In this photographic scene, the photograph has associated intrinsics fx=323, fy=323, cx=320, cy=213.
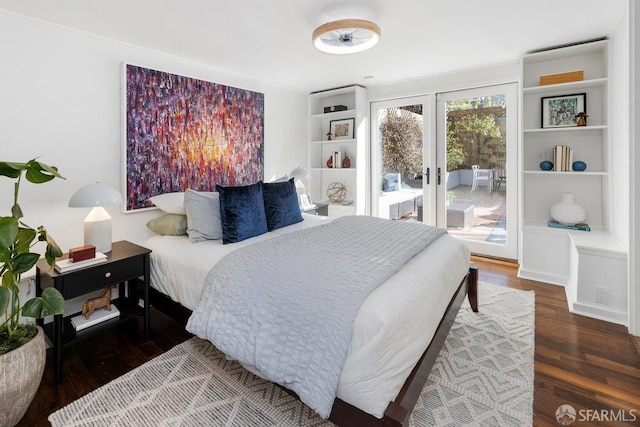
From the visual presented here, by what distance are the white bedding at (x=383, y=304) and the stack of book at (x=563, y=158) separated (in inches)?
67.8

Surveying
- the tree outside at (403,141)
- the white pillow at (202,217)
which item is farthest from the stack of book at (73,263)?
the tree outside at (403,141)

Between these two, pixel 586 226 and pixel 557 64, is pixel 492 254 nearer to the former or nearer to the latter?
pixel 586 226

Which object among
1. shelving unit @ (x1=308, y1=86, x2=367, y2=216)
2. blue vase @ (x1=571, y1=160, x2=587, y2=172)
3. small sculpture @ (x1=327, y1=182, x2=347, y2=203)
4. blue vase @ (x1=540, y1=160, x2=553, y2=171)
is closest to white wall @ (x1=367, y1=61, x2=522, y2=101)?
shelving unit @ (x1=308, y1=86, x2=367, y2=216)

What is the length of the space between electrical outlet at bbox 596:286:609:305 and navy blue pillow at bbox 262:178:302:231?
8.44ft

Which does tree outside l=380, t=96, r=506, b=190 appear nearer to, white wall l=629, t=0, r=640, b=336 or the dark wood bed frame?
white wall l=629, t=0, r=640, b=336

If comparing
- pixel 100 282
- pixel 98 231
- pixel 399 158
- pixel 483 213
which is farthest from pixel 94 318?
pixel 483 213

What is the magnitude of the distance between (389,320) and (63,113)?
9.26 feet

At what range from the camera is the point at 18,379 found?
1487mm

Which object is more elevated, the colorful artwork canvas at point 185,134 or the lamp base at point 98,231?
the colorful artwork canvas at point 185,134

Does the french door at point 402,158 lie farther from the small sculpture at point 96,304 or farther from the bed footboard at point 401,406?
the small sculpture at point 96,304

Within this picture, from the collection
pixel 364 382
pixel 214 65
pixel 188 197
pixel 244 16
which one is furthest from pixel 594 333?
pixel 214 65

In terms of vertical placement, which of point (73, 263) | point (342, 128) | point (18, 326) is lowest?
point (18, 326)

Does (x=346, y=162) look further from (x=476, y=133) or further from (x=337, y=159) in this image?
(x=476, y=133)

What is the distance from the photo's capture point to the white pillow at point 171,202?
2752mm
